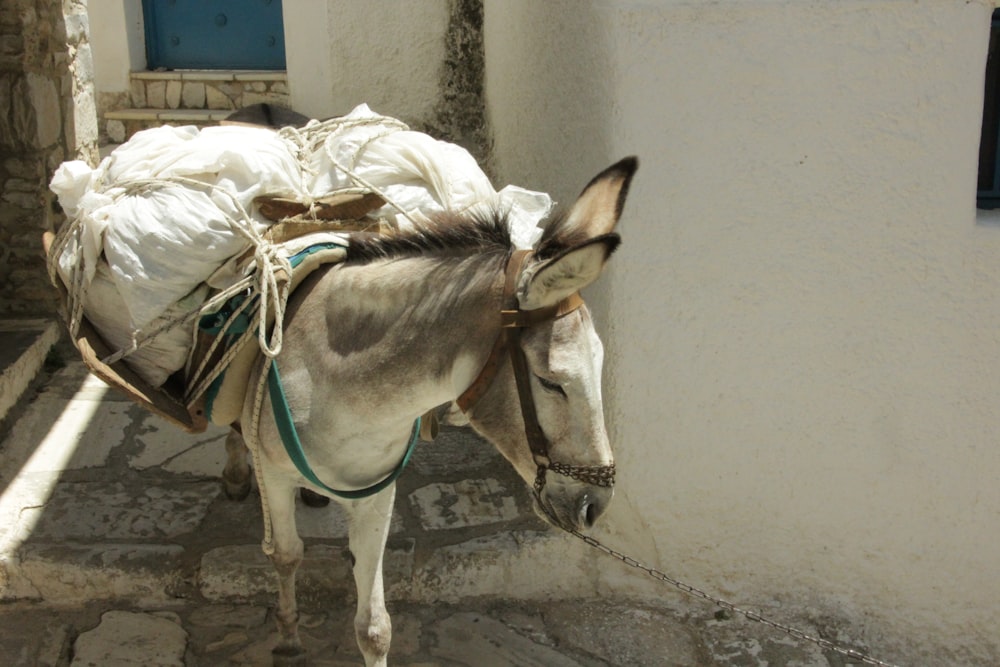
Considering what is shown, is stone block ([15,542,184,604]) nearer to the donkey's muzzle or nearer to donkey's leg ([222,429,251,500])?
donkey's leg ([222,429,251,500])

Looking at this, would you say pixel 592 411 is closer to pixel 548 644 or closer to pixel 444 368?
pixel 444 368

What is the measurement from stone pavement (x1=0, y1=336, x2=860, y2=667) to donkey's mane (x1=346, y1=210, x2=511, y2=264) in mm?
1482

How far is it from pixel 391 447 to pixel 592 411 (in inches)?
27.3

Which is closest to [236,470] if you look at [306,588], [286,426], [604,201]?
[306,588]

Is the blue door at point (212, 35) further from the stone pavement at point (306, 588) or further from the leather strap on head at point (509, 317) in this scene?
the leather strap on head at point (509, 317)

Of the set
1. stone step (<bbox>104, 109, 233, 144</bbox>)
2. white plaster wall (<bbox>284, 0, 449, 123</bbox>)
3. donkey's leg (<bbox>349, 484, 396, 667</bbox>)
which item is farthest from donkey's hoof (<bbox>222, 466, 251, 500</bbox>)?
stone step (<bbox>104, 109, 233, 144</bbox>)

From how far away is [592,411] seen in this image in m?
2.00

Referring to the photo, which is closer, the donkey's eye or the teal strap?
the donkey's eye

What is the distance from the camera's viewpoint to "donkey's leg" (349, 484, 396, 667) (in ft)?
8.91

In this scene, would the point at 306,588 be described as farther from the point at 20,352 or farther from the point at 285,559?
the point at 20,352

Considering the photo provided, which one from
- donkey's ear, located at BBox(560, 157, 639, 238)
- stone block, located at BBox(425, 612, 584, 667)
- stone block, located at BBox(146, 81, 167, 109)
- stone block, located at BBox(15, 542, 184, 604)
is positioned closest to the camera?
donkey's ear, located at BBox(560, 157, 639, 238)

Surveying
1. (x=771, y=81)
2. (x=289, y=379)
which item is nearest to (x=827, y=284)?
(x=771, y=81)

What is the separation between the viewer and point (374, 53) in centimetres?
566

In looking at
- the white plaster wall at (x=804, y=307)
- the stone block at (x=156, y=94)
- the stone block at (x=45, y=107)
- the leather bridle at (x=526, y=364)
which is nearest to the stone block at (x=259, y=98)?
the stone block at (x=156, y=94)
